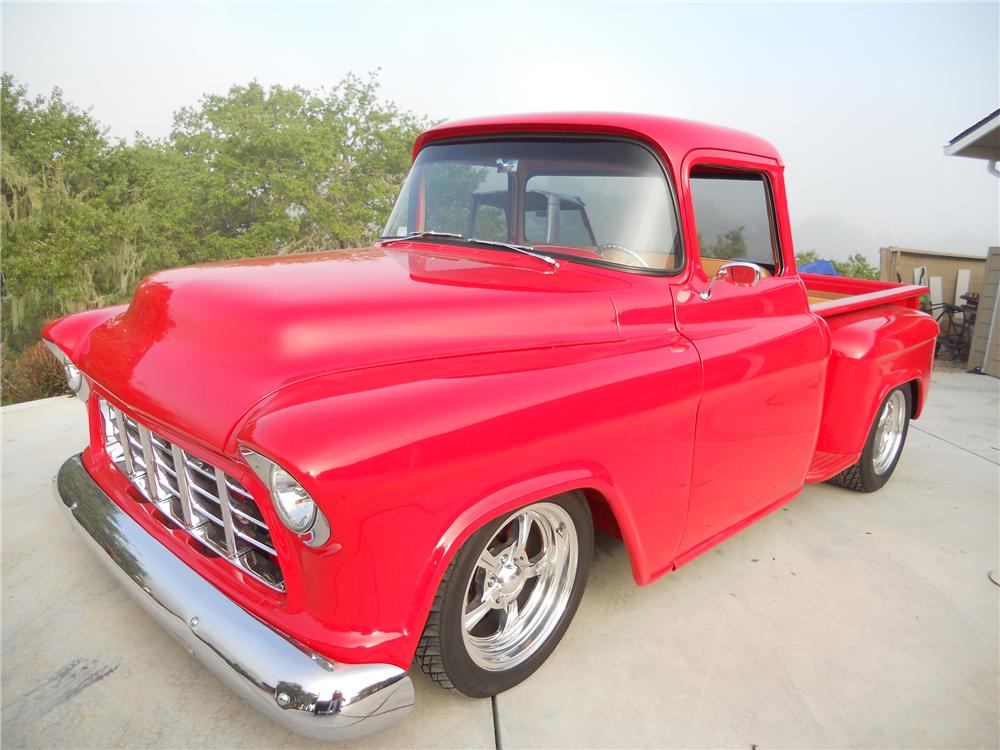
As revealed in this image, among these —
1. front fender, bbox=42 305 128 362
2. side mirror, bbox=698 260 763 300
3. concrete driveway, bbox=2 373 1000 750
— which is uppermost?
side mirror, bbox=698 260 763 300

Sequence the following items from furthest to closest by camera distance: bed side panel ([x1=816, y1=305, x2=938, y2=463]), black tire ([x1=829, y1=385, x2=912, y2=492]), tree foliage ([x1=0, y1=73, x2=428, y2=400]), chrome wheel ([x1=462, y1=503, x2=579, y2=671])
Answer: tree foliage ([x1=0, y1=73, x2=428, y2=400]) → black tire ([x1=829, y1=385, x2=912, y2=492]) → bed side panel ([x1=816, y1=305, x2=938, y2=463]) → chrome wheel ([x1=462, y1=503, x2=579, y2=671])

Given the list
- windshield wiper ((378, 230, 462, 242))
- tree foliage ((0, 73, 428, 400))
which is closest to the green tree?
tree foliage ((0, 73, 428, 400))

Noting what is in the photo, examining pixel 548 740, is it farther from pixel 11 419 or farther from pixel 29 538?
pixel 11 419

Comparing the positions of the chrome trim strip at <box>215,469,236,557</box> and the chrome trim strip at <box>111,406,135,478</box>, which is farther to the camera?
the chrome trim strip at <box>111,406,135,478</box>

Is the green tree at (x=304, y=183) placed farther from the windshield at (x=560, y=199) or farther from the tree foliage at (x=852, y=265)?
the windshield at (x=560, y=199)

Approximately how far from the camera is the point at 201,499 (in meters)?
1.90

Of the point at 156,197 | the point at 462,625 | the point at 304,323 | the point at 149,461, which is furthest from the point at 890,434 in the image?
the point at 156,197

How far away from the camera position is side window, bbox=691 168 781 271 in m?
2.57

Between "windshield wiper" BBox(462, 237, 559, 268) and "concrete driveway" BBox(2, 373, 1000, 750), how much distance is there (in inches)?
52.9

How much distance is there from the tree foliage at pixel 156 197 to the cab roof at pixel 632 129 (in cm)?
1044

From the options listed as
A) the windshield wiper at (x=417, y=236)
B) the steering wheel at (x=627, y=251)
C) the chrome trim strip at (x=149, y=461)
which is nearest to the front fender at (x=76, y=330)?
the chrome trim strip at (x=149, y=461)

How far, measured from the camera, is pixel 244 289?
1.95 m

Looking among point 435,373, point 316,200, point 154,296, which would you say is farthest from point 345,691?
point 316,200

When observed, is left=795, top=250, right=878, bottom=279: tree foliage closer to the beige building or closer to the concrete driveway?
the beige building
